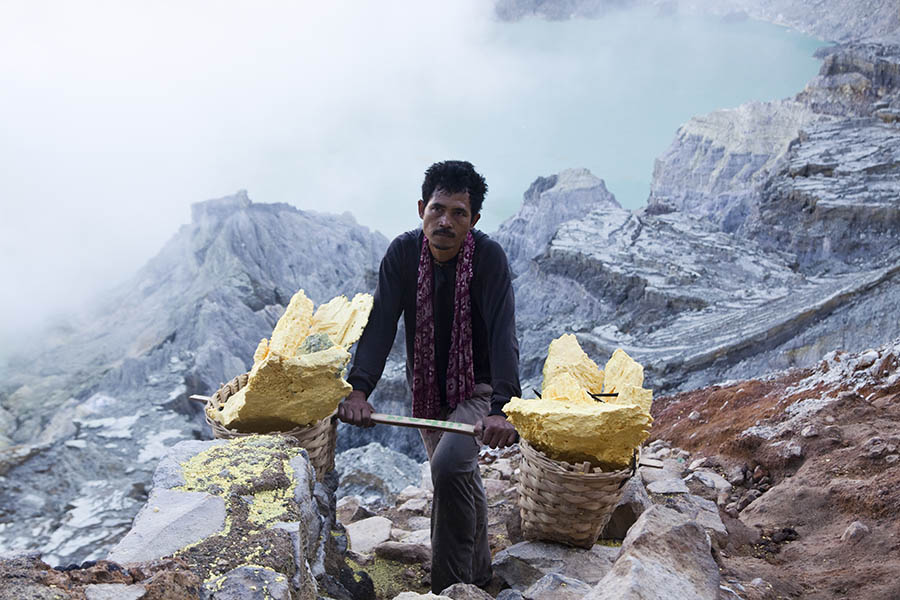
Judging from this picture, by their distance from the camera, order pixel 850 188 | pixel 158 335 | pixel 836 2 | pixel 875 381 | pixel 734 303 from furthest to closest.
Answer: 1. pixel 158 335
2. pixel 836 2
3. pixel 850 188
4. pixel 734 303
5. pixel 875 381

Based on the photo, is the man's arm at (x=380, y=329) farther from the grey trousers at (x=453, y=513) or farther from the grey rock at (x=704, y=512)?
the grey rock at (x=704, y=512)

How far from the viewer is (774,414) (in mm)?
3586

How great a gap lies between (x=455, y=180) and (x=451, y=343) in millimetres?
702

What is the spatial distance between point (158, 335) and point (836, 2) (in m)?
15.1

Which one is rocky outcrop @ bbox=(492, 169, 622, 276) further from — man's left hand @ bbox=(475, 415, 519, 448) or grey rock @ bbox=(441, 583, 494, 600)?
grey rock @ bbox=(441, 583, 494, 600)

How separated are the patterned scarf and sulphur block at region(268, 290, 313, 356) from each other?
1.59 ft

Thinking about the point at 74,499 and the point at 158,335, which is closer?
the point at 74,499

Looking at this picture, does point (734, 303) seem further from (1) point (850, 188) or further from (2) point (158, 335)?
(2) point (158, 335)

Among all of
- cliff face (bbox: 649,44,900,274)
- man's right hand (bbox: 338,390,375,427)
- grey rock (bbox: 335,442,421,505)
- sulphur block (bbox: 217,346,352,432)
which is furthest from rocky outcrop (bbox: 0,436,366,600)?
cliff face (bbox: 649,44,900,274)

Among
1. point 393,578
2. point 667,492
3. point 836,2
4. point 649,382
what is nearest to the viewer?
point 393,578

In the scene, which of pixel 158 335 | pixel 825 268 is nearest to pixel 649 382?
pixel 825 268

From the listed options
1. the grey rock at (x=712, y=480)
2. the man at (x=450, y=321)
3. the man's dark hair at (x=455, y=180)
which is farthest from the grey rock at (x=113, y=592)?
the grey rock at (x=712, y=480)

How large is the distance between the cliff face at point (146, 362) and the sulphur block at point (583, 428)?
23.6 feet

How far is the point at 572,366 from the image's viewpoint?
279 cm
